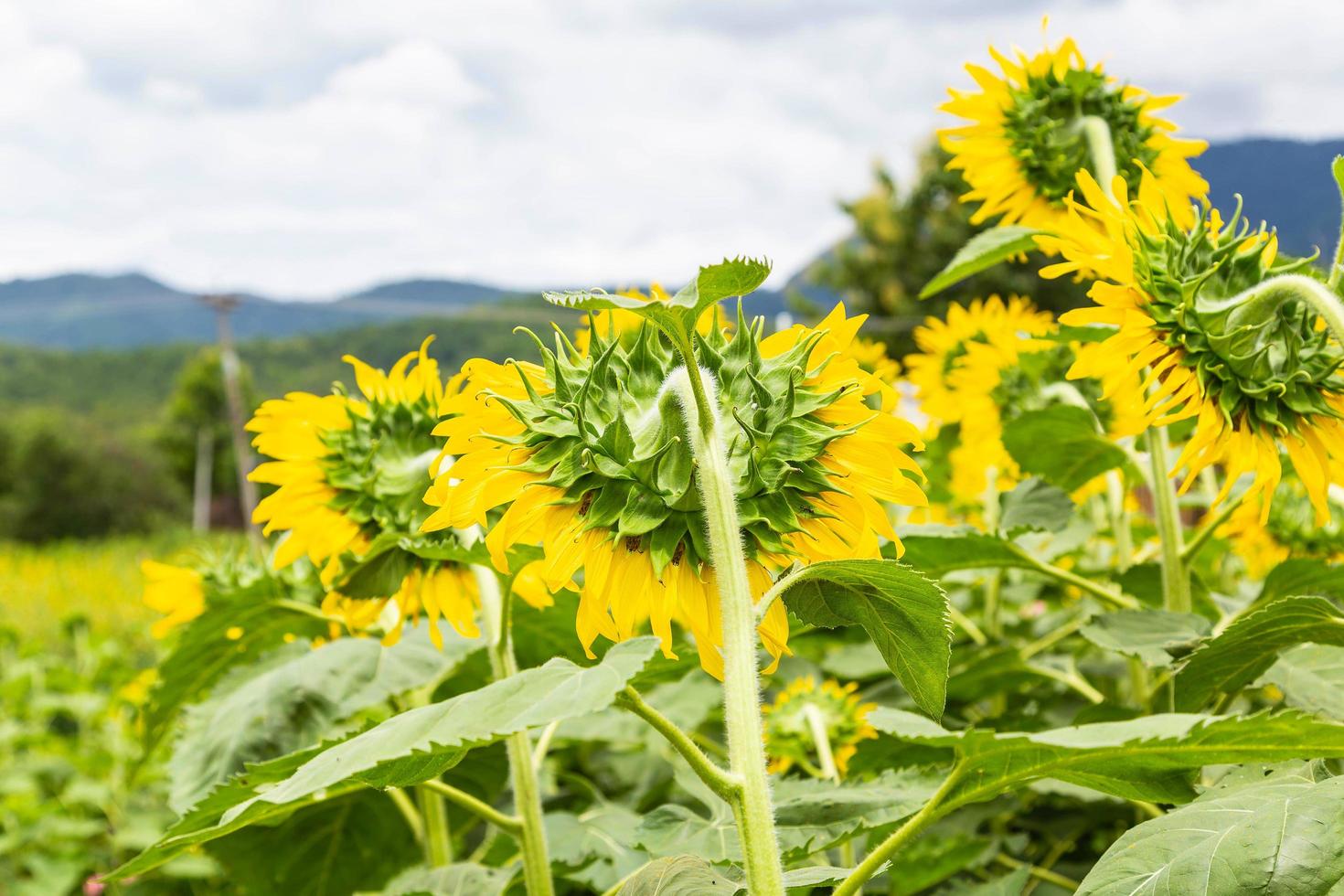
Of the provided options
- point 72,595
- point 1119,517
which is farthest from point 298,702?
point 72,595

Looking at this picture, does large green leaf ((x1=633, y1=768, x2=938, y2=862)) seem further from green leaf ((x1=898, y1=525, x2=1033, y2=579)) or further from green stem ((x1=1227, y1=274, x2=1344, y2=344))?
green stem ((x1=1227, y1=274, x2=1344, y2=344))

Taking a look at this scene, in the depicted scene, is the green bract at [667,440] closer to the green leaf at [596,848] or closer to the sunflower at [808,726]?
the green leaf at [596,848]

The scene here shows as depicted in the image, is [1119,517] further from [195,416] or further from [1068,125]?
[195,416]

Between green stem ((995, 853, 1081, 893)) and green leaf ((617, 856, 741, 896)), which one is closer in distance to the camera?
green leaf ((617, 856, 741, 896))

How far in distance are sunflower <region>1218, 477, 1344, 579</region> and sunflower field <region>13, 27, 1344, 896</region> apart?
1.72 ft

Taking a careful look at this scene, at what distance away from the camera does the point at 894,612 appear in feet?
2.70

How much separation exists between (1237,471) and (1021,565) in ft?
1.27

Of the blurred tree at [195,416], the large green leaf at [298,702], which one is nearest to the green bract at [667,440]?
the large green leaf at [298,702]

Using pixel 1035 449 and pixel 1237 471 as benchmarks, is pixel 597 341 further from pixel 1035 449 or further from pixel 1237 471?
pixel 1035 449

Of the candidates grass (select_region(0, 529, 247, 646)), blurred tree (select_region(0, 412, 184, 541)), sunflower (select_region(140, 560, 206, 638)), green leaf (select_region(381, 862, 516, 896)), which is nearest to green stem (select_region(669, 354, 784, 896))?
green leaf (select_region(381, 862, 516, 896))

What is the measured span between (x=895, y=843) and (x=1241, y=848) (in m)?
0.24

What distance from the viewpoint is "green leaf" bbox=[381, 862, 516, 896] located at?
1.14 metres

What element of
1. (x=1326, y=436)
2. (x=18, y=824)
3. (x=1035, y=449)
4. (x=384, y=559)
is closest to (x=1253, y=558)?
(x=1035, y=449)

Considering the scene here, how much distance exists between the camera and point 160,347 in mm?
58000
